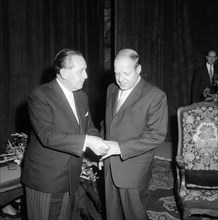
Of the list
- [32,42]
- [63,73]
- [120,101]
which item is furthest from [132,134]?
[32,42]

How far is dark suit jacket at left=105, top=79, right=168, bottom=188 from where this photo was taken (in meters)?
2.33

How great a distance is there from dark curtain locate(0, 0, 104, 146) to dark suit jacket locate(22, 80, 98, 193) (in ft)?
10.7

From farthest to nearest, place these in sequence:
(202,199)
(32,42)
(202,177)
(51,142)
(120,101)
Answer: (32,42), (202,177), (202,199), (120,101), (51,142)

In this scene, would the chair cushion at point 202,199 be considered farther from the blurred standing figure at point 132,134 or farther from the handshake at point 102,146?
the handshake at point 102,146

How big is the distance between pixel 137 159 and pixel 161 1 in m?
5.62

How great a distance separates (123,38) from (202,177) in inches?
176

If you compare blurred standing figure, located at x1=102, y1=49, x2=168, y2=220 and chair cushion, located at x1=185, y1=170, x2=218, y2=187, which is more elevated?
blurred standing figure, located at x1=102, y1=49, x2=168, y2=220

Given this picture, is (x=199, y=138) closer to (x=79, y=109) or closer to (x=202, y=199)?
(x=202, y=199)

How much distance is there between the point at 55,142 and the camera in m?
2.14

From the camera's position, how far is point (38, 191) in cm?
224

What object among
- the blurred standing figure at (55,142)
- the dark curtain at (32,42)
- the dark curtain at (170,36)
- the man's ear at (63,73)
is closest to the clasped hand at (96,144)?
the blurred standing figure at (55,142)

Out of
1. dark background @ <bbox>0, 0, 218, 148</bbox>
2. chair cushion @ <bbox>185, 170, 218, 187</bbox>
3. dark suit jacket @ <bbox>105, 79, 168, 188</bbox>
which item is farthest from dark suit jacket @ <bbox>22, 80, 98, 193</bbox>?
dark background @ <bbox>0, 0, 218, 148</bbox>

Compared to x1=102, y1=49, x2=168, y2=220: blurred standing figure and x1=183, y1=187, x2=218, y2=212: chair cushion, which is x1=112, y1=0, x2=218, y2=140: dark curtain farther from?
x1=102, y1=49, x2=168, y2=220: blurred standing figure

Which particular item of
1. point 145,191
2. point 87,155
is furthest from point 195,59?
point 145,191
